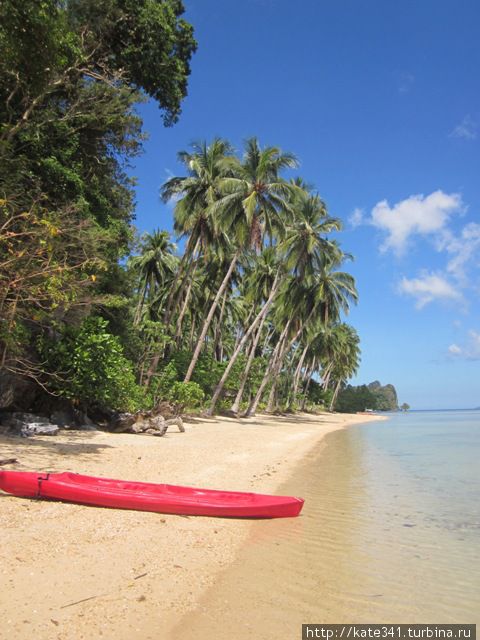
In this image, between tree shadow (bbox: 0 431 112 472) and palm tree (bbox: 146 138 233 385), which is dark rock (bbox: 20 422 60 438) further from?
palm tree (bbox: 146 138 233 385)

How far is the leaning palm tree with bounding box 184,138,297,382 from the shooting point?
77.3ft

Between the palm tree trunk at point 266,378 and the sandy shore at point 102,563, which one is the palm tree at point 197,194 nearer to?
the palm tree trunk at point 266,378

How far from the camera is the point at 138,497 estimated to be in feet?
16.2

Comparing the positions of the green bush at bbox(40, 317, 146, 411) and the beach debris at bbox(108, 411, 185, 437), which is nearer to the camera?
the green bush at bbox(40, 317, 146, 411)

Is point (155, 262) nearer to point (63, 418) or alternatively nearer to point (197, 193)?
point (197, 193)

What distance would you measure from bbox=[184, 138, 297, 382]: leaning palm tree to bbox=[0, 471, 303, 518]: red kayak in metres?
18.1

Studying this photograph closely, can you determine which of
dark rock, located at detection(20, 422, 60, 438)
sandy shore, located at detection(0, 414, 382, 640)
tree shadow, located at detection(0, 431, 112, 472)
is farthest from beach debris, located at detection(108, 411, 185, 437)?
sandy shore, located at detection(0, 414, 382, 640)

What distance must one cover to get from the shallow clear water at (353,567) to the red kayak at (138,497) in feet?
0.67

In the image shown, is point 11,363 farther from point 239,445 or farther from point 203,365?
point 203,365

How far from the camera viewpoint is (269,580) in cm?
354

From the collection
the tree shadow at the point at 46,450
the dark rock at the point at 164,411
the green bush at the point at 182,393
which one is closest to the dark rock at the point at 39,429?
the tree shadow at the point at 46,450

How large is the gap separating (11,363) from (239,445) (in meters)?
6.73

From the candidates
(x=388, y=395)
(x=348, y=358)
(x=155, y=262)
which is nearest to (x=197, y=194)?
(x=155, y=262)

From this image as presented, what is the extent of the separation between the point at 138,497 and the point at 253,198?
66.4 ft
